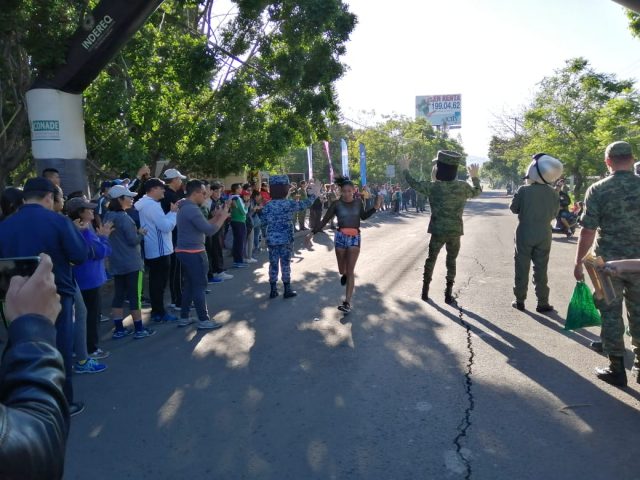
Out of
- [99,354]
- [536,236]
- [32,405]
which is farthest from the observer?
[536,236]

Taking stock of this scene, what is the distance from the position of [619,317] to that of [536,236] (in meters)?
2.48

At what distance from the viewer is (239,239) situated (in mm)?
11117

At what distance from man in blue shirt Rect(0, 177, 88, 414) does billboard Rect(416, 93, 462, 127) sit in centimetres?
8141

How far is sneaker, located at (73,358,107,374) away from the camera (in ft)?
16.4

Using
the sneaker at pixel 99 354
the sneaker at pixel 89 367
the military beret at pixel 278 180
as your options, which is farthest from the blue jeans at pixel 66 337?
the military beret at pixel 278 180

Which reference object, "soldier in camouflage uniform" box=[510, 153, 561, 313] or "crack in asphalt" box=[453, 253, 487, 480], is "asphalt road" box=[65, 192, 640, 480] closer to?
"crack in asphalt" box=[453, 253, 487, 480]

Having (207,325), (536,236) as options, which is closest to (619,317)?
(536,236)

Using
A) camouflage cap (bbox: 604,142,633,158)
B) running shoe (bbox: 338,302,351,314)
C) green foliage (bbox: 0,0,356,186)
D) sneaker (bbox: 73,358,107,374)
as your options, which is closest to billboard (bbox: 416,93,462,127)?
green foliage (bbox: 0,0,356,186)

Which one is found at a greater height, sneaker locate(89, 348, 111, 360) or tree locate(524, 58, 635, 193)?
tree locate(524, 58, 635, 193)

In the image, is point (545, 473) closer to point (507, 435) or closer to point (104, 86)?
point (507, 435)

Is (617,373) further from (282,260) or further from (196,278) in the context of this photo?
(282,260)

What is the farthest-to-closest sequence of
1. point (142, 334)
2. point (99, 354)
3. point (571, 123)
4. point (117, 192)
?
point (571, 123) < point (142, 334) < point (117, 192) < point (99, 354)

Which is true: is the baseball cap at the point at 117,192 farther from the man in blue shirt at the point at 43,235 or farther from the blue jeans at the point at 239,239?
the blue jeans at the point at 239,239

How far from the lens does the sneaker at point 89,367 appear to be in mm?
4992
